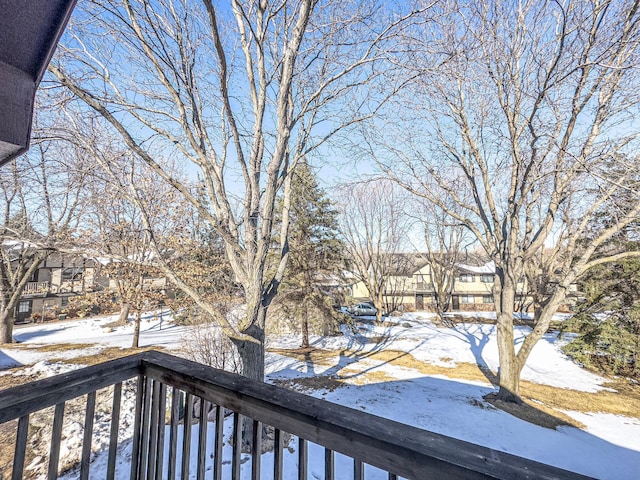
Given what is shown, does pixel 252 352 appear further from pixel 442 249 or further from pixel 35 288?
pixel 35 288

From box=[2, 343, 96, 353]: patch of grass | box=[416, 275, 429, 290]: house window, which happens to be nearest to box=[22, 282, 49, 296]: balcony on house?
box=[2, 343, 96, 353]: patch of grass

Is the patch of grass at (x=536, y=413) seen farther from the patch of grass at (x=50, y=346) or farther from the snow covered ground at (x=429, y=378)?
the patch of grass at (x=50, y=346)

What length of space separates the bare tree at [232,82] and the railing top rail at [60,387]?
104 inches

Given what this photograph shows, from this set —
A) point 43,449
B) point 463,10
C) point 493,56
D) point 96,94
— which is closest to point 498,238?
point 493,56

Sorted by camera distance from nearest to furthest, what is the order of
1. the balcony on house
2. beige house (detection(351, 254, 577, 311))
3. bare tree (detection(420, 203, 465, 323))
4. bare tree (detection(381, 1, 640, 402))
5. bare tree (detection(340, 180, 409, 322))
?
bare tree (detection(381, 1, 640, 402)) < bare tree (detection(340, 180, 409, 322)) < bare tree (detection(420, 203, 465, 323)) < the balcony on house < beige house (detection(351, 254, 577, 311))

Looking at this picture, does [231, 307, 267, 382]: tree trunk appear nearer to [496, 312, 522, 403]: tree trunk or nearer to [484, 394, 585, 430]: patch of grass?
[484, 394, 585, 430]: patch of grass

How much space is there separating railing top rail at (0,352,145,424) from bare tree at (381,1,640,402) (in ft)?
13.6

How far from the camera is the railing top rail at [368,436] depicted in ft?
2.34

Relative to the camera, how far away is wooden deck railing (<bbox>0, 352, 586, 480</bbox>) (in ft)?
2.48

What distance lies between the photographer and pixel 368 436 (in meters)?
0.85

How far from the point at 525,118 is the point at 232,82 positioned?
17.7 feet

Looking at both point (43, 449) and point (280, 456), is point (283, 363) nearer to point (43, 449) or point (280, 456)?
point (43, 449)

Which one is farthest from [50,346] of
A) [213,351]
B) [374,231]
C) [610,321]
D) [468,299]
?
[468,299]

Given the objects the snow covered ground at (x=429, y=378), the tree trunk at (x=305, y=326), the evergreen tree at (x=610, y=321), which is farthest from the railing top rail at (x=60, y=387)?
the evergreen tree at (x=610, y=321)
